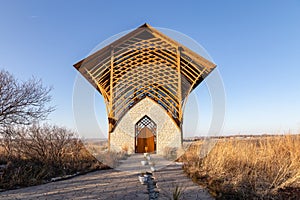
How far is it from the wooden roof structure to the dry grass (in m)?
6.34

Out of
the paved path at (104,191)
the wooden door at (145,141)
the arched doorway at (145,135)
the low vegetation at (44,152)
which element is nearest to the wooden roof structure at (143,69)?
the arched doorway at (145,135)

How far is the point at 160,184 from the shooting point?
4.32 m

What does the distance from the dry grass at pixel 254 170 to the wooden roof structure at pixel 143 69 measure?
250 inches

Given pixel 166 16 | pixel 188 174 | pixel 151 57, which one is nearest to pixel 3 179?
pixel 188 174

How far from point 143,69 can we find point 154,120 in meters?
3.22

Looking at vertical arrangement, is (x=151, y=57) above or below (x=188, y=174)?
above

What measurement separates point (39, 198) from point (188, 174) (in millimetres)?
3321

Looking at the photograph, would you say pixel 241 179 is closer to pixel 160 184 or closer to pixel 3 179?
pixel 160 184

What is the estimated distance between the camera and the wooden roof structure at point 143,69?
11.5 meters

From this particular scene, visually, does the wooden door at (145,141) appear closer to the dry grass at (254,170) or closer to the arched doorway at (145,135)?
the arched doorway at (145,135)

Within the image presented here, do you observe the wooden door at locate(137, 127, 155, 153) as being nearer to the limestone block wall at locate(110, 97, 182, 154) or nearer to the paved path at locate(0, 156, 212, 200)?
the limestone block wall at locate(110, 97, 182, 154)

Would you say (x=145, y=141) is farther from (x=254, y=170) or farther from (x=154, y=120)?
(x=254, y=170)

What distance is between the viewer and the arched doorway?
1335cm

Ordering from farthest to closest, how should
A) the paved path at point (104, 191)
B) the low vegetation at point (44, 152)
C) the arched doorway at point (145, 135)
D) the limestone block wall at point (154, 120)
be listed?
the arched doorway at point (145, 135)
the limestone block wall at point (154, 120)
the low vegetation at point (44, 152)
the paved path at point (104, 191)
